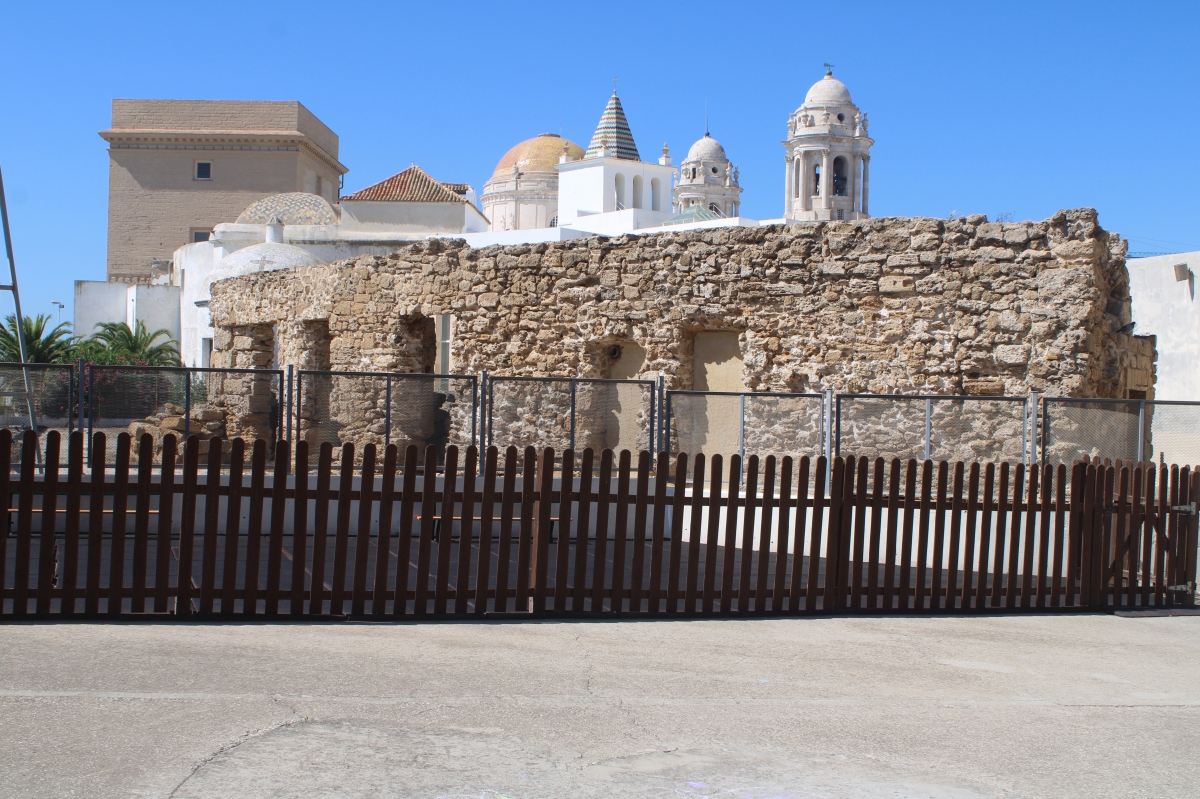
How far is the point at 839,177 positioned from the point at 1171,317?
5966 cm

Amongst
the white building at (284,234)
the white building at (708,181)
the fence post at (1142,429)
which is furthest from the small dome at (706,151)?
the fence post at (1142,429)

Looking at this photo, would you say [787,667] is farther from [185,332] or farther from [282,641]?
[185,332]

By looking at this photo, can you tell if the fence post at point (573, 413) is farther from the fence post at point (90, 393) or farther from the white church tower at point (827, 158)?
the white church tower at point (827, 158)

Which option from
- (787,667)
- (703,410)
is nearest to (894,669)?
(787,667)

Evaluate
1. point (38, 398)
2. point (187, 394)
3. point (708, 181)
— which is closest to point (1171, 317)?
point (187, 394)

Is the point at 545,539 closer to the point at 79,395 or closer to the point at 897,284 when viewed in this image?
the point at 79,395

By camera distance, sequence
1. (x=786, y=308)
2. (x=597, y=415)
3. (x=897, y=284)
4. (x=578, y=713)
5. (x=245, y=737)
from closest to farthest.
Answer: (x=245, y=737) < (x=578, y=713) < (x=597, y=415) < (x=897, y=284) < (x=786, y=308)

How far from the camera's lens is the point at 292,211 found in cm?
5175

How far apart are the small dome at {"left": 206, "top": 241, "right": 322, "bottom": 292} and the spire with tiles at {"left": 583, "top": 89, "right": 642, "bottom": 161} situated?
149 ft

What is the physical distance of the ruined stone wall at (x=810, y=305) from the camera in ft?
40.9

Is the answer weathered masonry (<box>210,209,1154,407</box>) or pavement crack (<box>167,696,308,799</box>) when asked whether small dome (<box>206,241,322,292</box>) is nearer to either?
weathered masonry (<box>210,209,1154,407</box>)

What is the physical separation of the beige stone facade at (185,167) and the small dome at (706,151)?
3318 cm

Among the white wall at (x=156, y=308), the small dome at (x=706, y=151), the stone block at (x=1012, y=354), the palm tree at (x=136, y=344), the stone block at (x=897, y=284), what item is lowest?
the stone block at (x=1012, y=354)

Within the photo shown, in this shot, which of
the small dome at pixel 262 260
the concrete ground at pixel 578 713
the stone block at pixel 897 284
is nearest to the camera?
the concrete ground at pixel 578 713
